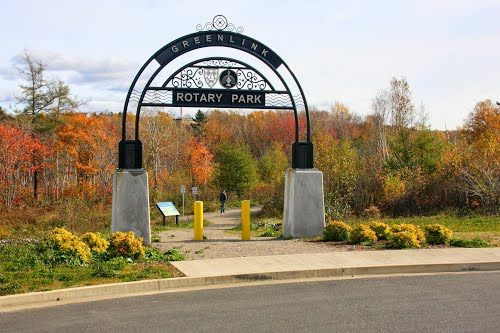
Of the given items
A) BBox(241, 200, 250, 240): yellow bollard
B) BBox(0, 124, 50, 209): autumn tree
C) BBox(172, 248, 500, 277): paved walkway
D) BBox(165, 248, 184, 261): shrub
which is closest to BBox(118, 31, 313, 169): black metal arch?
BBox(241, 200, 250, 240): yellow bollard

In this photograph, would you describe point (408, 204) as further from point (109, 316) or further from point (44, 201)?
point (44, 201)

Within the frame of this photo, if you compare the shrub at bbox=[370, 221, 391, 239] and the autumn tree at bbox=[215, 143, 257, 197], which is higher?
the autumn tree at bbox=[215, 143, 257, 197]

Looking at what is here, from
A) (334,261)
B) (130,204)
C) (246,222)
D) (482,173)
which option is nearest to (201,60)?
(130,204)

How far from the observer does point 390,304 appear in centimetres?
838

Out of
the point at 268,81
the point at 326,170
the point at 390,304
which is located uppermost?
the point at 268,81

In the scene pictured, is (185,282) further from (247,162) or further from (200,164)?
(200,164)

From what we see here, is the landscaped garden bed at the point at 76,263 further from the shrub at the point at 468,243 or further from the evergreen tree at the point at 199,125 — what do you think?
the evergreen tree at the point at 199,125

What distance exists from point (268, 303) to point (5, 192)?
121 ft

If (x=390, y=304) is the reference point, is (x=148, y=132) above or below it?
above

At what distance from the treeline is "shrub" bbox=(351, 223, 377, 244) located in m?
9.05

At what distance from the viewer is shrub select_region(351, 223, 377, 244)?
13.9 m

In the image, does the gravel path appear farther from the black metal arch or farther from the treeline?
the treeline

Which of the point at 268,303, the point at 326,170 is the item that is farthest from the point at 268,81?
the point at 326,170

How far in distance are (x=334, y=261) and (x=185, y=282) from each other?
3.19 m
